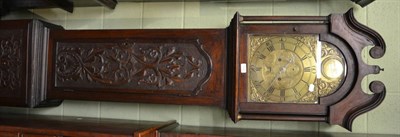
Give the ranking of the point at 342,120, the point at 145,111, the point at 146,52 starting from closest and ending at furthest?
the point at 342,120 → the point at 146,52 → the point at 145,111

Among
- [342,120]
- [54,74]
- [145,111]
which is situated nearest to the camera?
[342,120]

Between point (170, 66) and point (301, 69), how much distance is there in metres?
0.59

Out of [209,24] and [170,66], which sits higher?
[209,24]

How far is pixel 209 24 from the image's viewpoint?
1.89 metres

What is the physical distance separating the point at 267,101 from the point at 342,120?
0.32 meters

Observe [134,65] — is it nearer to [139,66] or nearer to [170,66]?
[139,66]

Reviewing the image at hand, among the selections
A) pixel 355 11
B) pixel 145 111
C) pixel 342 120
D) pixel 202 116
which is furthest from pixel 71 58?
pixel 355 11

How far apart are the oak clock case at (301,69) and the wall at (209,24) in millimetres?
260

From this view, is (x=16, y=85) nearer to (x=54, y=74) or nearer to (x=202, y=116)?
(x=54, y=74)

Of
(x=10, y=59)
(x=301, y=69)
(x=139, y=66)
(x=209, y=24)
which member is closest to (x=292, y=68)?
(x=301, y=69)

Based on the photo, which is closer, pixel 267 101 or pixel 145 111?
pixel 267 101

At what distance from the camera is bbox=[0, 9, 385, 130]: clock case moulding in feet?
4.94

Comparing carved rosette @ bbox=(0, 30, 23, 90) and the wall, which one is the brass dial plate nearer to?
the wall

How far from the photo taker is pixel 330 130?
175 centimetres
